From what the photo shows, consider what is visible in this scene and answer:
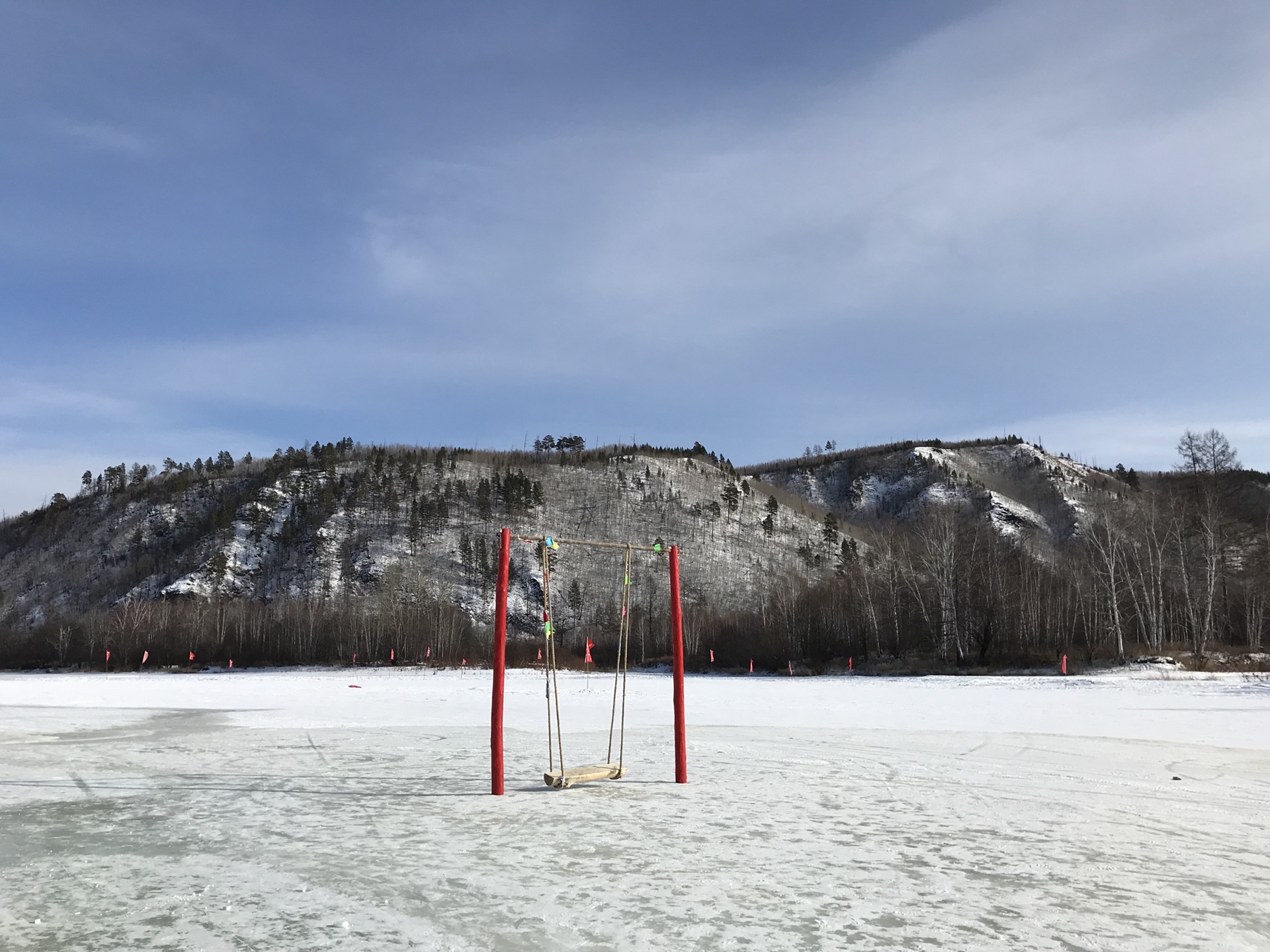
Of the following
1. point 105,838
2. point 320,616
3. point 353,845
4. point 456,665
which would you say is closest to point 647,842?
point 353,845

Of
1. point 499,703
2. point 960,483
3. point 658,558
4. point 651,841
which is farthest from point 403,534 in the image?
point 651,841

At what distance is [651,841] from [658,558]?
105044 mm

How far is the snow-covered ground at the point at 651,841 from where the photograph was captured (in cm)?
519

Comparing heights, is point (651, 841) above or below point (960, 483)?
below

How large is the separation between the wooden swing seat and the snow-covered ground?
16cm

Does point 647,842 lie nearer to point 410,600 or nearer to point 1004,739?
point 1004,739

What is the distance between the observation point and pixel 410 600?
323 feet

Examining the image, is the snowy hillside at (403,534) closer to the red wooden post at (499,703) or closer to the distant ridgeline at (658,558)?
the distant ridgeline at (658,558)

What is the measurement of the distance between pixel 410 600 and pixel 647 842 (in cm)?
→ 9527

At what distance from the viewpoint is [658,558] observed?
4419 inches

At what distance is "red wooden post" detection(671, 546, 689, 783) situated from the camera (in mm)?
10797

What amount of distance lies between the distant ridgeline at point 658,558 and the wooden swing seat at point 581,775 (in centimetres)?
677

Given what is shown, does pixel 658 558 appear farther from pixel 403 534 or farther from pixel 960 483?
pixel 960 483

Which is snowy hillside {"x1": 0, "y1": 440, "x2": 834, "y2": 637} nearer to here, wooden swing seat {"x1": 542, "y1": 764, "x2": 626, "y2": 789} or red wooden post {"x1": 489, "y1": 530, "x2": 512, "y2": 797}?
wooden swing seat {"x1": 542, "y1": 764, "x2": 626, "y2": 789}
